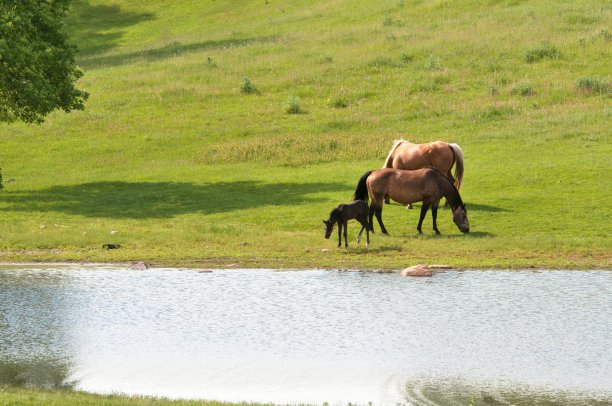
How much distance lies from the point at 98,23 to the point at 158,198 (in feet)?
202

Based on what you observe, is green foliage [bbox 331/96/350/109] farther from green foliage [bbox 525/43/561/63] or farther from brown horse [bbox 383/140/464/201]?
brown horse [bbox 383/140/464/201]

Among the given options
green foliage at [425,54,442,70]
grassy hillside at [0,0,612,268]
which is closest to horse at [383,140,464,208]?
grassy hillside at [0,0,612,268]

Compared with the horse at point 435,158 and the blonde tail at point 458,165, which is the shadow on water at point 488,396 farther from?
the horse at point 435,158

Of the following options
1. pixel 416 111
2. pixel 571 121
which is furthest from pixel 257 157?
pixel 571 121

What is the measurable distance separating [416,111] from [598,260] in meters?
25.3

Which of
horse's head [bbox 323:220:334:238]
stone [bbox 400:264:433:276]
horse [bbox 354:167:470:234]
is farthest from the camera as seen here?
horse [bbox 354:167:470:234]

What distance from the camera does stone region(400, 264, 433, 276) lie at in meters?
26.2

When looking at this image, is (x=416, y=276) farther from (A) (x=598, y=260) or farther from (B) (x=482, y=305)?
(A) (x=598, y=260)

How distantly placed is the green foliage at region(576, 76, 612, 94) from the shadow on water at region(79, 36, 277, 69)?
27.0 metres

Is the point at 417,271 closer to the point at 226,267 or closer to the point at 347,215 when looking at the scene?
the point at 347,215

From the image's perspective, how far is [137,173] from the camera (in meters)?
45.0

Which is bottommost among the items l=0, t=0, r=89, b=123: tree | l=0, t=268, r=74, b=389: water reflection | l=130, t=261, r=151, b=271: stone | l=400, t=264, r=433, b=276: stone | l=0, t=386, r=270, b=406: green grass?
l=400, t=264, r=433, b=276: stone

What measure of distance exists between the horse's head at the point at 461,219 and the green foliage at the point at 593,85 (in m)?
23.3

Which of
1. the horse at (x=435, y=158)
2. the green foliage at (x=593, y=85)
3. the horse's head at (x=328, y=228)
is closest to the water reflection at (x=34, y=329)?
the horse's head at (x=328, y=228)
